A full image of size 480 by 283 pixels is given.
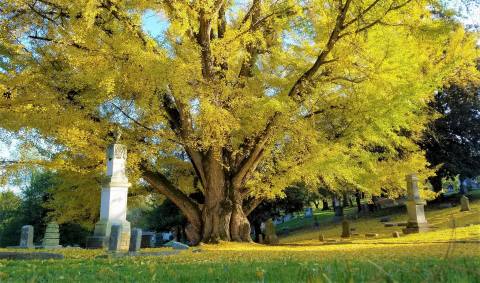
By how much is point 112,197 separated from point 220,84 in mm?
5077

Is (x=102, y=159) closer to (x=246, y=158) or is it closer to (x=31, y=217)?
(x=246, y=158)

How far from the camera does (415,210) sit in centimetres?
1978

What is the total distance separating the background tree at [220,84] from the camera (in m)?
12.3

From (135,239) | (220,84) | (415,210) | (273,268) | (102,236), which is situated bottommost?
(273,268)

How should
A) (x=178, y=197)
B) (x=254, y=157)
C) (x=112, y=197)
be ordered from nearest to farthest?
(x=112, y=197) < (x=254, y=157) < (x=178, y=197)

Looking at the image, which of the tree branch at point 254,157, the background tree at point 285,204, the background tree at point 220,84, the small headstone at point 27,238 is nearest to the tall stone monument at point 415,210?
the background tree at point 220,84

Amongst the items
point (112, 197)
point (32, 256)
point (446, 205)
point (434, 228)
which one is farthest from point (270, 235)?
point (446, 205)

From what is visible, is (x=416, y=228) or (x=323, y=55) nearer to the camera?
(x=323, y=55)

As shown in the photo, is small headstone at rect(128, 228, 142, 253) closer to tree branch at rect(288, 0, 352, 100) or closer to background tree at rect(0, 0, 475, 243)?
background tree at rect(0, 0, 475, 243)

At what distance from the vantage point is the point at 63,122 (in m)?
13.2

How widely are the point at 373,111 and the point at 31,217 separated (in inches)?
1344

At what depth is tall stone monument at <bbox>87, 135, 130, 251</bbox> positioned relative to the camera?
45.4 ft

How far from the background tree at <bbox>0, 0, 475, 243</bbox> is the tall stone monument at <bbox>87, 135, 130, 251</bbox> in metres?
0.51

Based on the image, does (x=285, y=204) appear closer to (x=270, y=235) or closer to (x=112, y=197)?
(x=270, y=235)
